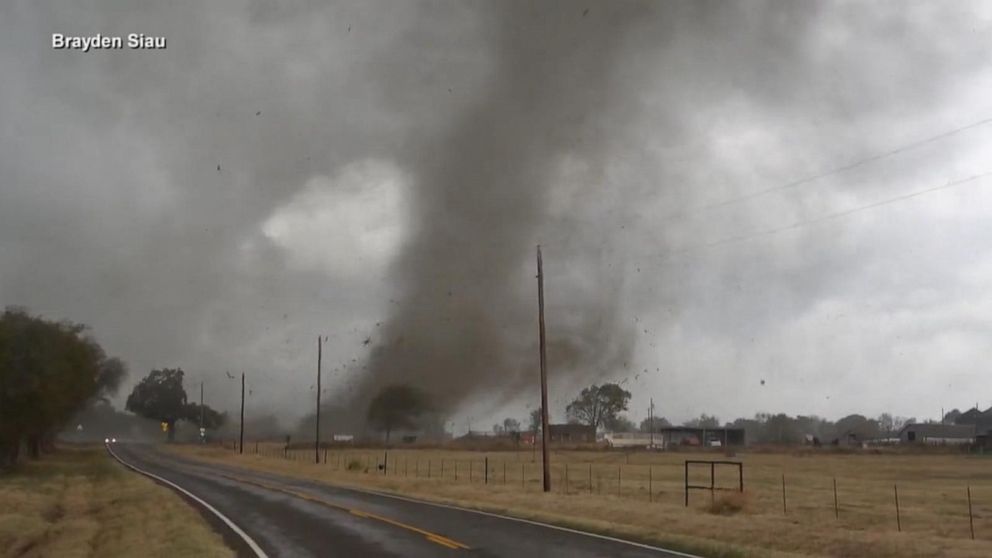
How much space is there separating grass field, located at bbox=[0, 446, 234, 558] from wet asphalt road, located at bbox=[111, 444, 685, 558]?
1118mm

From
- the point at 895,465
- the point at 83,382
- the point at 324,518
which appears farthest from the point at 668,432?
the point at 324,518

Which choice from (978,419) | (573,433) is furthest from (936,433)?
(573,433)

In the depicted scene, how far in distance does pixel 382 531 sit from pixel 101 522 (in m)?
11.1

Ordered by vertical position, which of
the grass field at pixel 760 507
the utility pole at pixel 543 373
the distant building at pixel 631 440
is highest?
the utility pole at pixel 543 373

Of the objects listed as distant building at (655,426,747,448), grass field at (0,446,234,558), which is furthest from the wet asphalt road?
distant building at (655,426,747,448)

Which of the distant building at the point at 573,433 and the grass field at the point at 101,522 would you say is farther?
the distant building at the point at 573,433

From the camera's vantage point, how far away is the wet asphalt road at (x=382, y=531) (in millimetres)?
19375

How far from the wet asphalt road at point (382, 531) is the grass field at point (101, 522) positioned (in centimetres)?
112

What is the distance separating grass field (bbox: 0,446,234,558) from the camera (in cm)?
2106

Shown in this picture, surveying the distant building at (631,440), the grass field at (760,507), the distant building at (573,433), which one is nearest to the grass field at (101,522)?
the grass field at (760,507)

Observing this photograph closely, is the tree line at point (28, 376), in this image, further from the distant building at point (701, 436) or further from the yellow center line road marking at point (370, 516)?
the distant building at point (701, 436)

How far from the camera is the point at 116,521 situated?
93.3 feet

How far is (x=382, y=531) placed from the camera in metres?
23.4

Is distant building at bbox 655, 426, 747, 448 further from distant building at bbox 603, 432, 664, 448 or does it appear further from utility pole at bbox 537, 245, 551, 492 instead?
utility pole at bbox 537, 245, 551, 492
